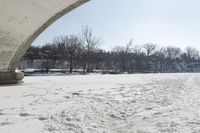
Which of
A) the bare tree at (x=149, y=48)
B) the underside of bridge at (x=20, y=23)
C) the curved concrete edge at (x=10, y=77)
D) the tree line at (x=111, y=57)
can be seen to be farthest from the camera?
→ the bare tree at (x=149, y=48)

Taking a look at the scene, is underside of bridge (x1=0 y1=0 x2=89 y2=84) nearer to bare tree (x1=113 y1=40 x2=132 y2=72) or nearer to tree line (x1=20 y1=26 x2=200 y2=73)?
tree line (x1=20 y1=26 x2=200 y2=73)

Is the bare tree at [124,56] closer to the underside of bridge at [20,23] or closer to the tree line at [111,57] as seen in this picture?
the tree line at [111,57]

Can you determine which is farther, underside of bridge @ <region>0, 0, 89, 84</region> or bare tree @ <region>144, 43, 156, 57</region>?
bare tree @ <region>144, 43, 156, 57</region>

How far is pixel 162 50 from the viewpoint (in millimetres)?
100188

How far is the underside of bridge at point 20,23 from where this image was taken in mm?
13562

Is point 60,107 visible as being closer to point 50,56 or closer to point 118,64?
point 50,56

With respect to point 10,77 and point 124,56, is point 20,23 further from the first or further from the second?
point 124,56

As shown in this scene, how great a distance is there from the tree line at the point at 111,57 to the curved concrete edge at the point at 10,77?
33643mm

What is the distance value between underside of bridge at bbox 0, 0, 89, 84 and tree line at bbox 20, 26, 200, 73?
3392 centimetres

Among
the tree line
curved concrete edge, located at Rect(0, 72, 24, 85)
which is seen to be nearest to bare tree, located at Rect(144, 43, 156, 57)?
the tree line

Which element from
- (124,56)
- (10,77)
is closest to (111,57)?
(124,56)

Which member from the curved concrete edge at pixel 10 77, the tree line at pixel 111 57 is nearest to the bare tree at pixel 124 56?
the tree line at pixel 111 57

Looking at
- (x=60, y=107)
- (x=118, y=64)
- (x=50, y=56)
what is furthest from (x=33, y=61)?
(x=60, y=107)

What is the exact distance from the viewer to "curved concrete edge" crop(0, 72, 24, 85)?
1686 cm
